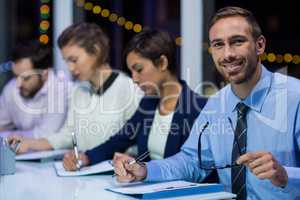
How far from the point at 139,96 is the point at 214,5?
0.64m

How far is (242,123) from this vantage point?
172 cm

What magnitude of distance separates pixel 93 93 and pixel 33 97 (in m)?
0.62

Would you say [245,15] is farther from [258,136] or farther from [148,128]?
[148,128]

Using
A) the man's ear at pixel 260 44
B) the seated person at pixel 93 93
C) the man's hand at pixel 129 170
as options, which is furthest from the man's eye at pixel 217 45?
the seated person at pixel 93 93

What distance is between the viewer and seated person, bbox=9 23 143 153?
2520mm

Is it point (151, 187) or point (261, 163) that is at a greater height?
point (261, 163)

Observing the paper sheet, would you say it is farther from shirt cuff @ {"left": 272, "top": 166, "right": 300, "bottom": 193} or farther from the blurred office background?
the blurred office background

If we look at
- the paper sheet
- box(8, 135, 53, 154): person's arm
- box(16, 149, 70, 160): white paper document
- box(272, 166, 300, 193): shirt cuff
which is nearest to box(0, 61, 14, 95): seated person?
box(8, 135, 53, 154): person's arm

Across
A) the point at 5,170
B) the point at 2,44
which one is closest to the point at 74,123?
the point at 5,170

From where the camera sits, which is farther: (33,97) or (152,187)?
(33,97)

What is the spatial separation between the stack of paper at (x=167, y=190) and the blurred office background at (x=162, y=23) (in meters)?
0.80

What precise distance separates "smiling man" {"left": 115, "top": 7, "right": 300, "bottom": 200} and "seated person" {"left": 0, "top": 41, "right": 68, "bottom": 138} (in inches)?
45.4

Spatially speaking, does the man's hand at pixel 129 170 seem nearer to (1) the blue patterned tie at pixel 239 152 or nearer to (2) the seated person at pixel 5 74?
(1) the blue patterned tie at pixel 239 152

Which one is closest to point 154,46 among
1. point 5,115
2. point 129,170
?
point 129,170
